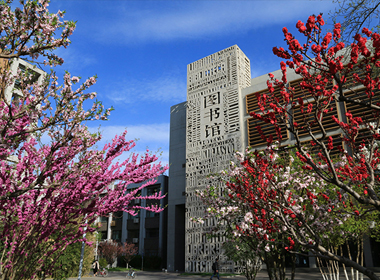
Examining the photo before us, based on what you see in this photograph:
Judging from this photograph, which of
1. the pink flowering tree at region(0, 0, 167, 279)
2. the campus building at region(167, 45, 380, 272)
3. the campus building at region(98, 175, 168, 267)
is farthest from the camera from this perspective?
the campus building at region(98, 175, 168, 267)

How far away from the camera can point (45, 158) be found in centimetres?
626

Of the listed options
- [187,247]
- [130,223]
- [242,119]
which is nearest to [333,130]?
[242,119]

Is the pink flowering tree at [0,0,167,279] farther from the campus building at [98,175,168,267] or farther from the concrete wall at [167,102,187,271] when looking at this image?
the campus building at [98,175,168,267]

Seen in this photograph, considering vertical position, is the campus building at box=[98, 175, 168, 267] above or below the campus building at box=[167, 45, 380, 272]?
below

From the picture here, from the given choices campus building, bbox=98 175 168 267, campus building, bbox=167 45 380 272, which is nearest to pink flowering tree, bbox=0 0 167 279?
campus building, bbox=167 45 380 272

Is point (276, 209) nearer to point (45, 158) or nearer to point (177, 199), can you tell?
point (45, 158)

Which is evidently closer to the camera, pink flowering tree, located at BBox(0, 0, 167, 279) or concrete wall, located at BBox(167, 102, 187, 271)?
pink flowering tree, located at BBox(0, 0, 167, 279)

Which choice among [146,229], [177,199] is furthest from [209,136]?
[146,229]

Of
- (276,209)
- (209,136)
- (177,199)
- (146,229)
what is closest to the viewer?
(276,209)

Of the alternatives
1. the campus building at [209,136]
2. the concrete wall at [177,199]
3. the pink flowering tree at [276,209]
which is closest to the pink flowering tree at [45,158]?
the pink flowering tree at [276,209]

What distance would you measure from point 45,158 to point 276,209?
5.09 meters

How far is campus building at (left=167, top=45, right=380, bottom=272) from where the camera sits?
32188 millimetres

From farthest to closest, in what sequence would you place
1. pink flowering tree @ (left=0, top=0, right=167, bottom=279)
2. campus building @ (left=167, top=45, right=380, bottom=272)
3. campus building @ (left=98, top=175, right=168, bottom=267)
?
campus building @ (left=98, top=175, right=168, bottom=267)
campus building @ (left=167, top=45, right=380, bottom=272)
pink flowering tree @ (left=0, top=0, right=167, bottom=279)

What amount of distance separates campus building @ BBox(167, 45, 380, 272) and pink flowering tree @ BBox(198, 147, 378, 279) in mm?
18788
